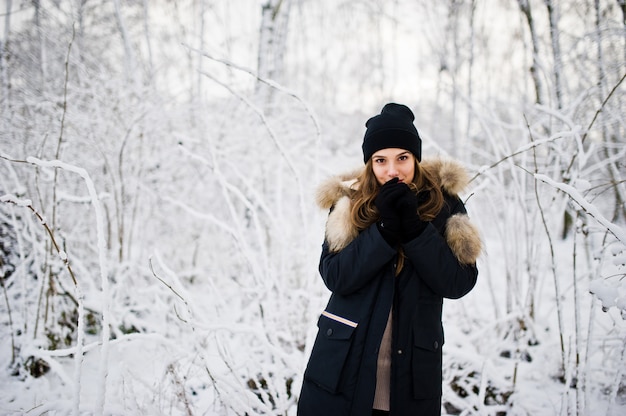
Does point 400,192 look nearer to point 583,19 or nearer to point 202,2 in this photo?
point 583,19

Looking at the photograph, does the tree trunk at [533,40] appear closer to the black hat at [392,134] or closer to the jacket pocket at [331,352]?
the black hat at [392,134]

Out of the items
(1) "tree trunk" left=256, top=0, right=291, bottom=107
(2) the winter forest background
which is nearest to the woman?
(2) the winter forest background

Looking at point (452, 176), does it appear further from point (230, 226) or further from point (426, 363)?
point (230, 226)

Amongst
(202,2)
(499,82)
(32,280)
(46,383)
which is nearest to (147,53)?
(202,2)

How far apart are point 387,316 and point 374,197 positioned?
0.47 m

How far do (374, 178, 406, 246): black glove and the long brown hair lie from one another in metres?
0.13

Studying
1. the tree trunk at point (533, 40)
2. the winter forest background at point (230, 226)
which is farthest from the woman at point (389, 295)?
the tree trunk at point (533, 40)

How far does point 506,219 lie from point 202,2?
7.96m

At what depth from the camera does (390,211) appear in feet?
3.92

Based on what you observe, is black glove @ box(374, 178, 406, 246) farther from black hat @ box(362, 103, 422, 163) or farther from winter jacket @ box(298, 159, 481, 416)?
black hat @ box(362, 103, 422, 163)

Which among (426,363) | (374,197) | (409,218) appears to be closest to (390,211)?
(409,218)

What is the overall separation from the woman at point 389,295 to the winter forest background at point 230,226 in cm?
43

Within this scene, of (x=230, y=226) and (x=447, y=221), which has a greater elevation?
(x=447, y=221)

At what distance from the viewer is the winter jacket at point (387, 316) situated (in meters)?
1.17
